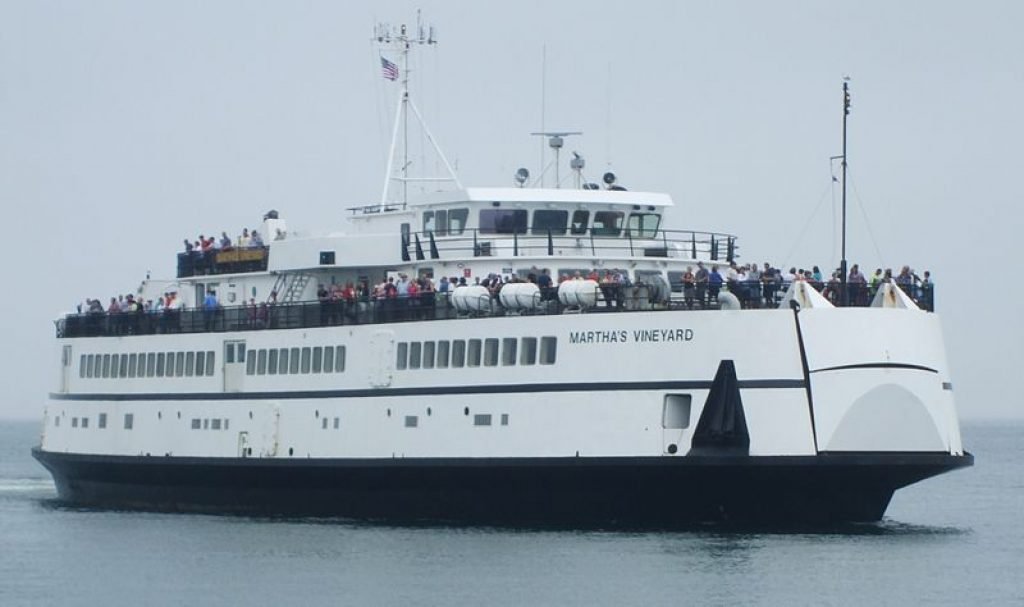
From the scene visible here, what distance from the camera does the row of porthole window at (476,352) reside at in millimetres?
41062

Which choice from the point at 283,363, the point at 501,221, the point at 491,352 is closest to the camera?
→ the point at 491,352

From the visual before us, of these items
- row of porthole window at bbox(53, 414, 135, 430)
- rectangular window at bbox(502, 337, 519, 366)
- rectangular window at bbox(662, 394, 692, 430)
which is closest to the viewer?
rectangular window at bbox(662, 394, 692, 430)

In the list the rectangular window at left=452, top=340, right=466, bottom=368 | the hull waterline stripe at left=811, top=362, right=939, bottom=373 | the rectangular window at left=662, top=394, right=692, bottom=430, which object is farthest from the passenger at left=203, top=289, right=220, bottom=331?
the hull waterline stripe at left=811, top=362, right=939, bottom=373

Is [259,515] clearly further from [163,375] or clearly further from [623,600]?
[623,600]

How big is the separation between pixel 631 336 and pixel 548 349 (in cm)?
194

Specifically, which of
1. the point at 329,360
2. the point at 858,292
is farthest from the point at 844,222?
the point at 329,360

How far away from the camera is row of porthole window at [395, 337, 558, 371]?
1617 inches

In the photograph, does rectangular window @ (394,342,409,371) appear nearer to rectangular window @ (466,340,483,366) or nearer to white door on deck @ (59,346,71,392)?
rectangular window @ (466,340,483,366)

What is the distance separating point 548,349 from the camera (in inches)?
1613

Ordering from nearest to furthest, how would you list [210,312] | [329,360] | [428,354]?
[428,354]
[329,360]
[210,312]

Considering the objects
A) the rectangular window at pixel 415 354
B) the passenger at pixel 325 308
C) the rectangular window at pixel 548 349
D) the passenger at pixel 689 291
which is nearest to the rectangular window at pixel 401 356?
the rectangular window at pixel 415 354

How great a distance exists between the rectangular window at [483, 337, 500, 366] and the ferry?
0.17 feet

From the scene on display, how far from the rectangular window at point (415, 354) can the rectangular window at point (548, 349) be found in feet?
10.6

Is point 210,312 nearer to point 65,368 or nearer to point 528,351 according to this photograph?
point 65,368
